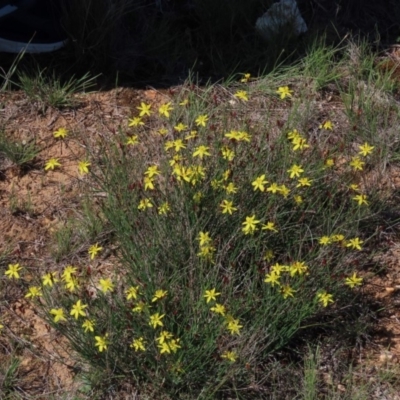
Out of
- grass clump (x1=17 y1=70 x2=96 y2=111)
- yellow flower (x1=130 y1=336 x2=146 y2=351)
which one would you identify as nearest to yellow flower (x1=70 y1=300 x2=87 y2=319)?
yellow flower (x1=130 y1=336 x2=146 y2=351)

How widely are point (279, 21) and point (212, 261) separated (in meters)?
2.08

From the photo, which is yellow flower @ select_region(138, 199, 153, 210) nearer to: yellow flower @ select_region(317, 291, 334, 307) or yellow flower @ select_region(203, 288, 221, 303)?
yellow flower @ select_region(203, 288, 221, 303)

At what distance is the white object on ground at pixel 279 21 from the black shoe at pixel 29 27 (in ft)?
3.54

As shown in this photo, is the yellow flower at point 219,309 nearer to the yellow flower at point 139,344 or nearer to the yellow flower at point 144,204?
the yellow flower at point 139,344

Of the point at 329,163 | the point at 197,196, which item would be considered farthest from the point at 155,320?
the point at 329,163

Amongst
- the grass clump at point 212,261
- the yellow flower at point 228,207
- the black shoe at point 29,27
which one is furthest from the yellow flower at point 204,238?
the black shoe at point 29,27

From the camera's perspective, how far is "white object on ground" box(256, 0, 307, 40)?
16.7 feet

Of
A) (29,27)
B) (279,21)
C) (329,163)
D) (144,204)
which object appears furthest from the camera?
(279,21)

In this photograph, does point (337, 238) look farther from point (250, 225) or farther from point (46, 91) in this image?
point (46, 91)

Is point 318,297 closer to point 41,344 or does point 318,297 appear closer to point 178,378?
point 178,378

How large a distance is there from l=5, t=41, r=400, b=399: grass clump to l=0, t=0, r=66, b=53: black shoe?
968 mm

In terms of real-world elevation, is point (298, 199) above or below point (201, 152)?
below

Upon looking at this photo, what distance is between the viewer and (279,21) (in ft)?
16.7

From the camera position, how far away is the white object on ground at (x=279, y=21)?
5078mm
